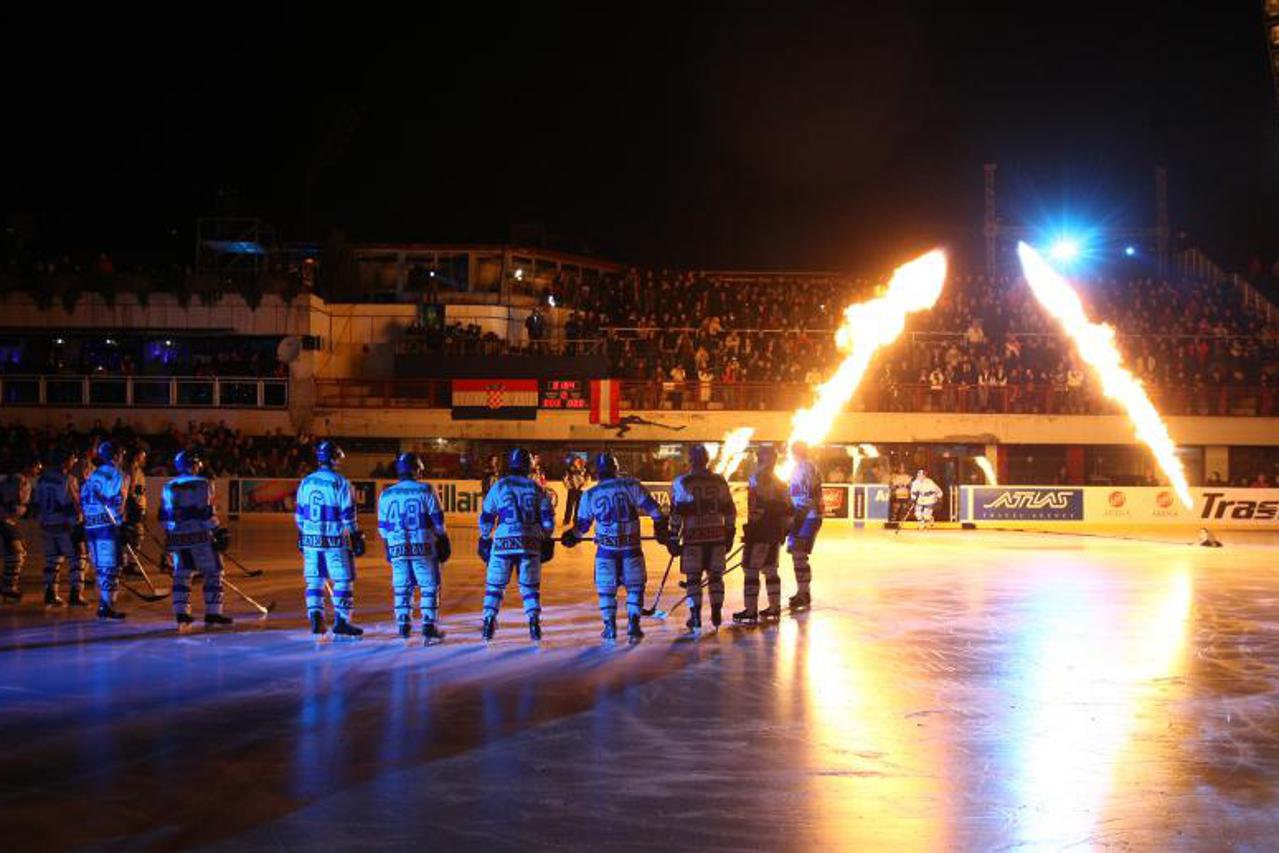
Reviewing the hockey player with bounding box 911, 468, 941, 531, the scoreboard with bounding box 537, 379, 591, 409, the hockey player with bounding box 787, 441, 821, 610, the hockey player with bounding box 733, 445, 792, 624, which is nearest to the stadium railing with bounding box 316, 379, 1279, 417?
the scoreboard with bounding box 537, 379, 591, 409

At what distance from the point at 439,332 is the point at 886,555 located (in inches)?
830

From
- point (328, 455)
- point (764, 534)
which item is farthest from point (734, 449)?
point (328, 455)

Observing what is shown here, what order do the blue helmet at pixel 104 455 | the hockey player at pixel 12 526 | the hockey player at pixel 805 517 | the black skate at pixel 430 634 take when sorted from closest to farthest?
the black skate at pixel 430 634 < the blue helmet at pixel 104 455 < the hockey player at pixel 805 517 < the hockey player at pixel 12 526

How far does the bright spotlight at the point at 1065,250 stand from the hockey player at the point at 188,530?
41.4 m

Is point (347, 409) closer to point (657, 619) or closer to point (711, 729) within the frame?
point (657, 619)

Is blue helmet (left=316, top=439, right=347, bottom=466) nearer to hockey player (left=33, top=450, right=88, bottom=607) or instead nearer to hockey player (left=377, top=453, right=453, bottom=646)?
hockey player (left=377, top=453, right=453, bottom=646)

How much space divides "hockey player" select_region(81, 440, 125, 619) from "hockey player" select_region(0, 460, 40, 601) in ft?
8.09

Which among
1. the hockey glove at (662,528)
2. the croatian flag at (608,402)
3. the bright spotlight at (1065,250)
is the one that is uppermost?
the bright spotlight at (1065,250)

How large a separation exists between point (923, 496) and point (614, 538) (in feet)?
69.2

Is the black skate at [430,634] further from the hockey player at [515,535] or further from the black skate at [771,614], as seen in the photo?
the black skate at [771,614]

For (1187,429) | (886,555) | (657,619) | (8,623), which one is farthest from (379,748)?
(1187,429)

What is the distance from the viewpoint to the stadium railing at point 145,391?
3853cm

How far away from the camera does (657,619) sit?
1513 centimetres

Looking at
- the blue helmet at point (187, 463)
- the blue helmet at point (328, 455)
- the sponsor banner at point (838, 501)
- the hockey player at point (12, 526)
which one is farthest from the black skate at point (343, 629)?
the sponsor banner at point (838, 501)
